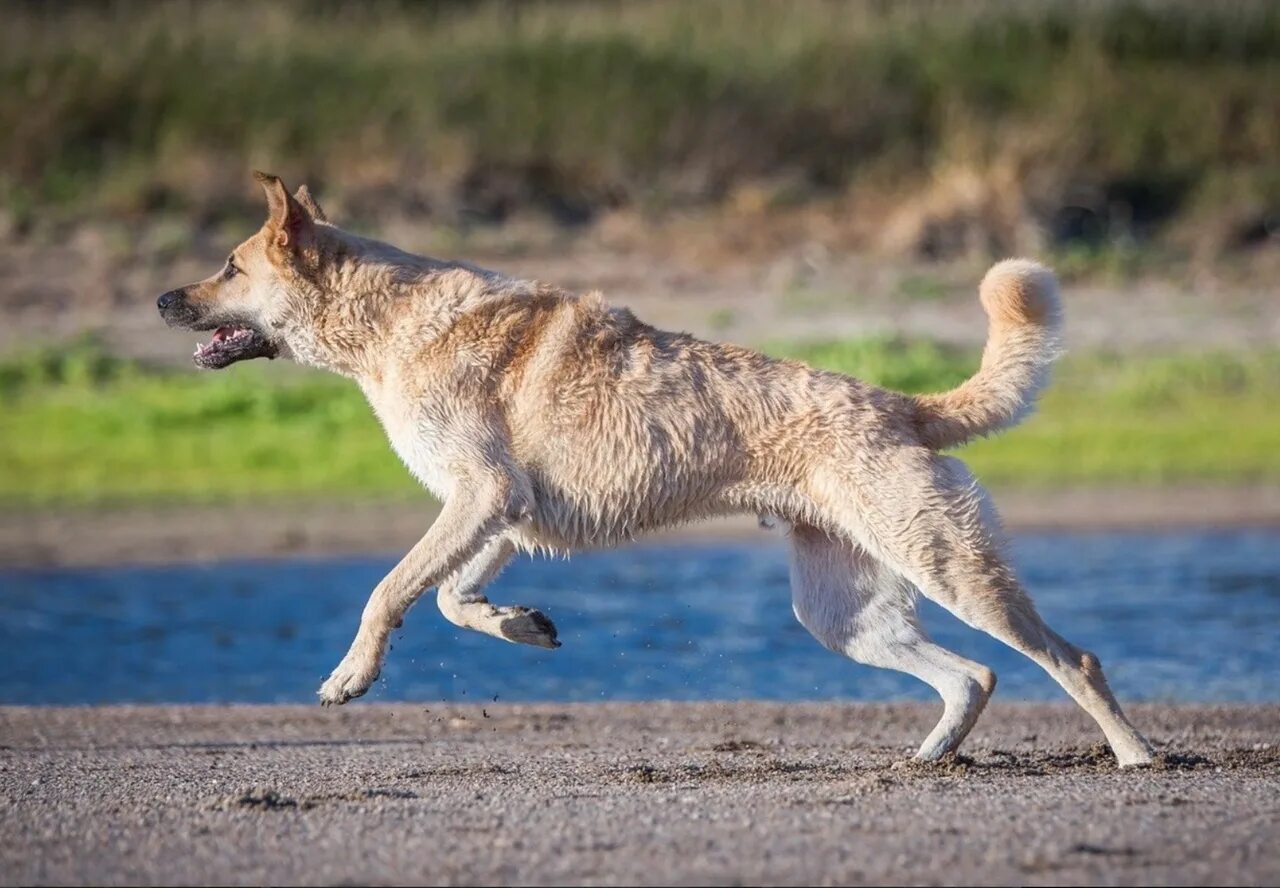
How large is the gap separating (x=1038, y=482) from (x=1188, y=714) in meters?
5.76

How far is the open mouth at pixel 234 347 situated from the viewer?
797 cm

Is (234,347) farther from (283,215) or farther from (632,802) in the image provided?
(632,802)

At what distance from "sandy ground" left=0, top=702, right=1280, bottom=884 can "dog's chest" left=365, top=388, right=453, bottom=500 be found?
3.46 feet

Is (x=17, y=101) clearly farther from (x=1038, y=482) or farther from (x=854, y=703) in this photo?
(x=854, y=703)

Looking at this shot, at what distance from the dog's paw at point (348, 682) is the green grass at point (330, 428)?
7.25 m

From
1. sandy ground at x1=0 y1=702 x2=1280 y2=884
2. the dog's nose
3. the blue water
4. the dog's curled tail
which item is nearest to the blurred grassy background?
the blue water

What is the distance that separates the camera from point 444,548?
7352 millimetres

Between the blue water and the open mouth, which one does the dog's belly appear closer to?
the open mouth

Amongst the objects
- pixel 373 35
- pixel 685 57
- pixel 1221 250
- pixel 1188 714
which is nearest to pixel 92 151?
pixel 373 35

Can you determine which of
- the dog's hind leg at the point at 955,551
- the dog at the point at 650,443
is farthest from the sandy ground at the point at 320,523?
the dog's hind leg at the point at 955,551

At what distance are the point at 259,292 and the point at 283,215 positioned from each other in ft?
1.07

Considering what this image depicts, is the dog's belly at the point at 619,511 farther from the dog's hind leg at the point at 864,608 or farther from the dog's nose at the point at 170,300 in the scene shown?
the dog's nose at the point at 170,300

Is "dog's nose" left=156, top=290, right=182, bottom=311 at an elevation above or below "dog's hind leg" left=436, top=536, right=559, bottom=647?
above

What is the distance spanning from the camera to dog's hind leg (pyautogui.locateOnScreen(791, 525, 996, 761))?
748 centimetres
